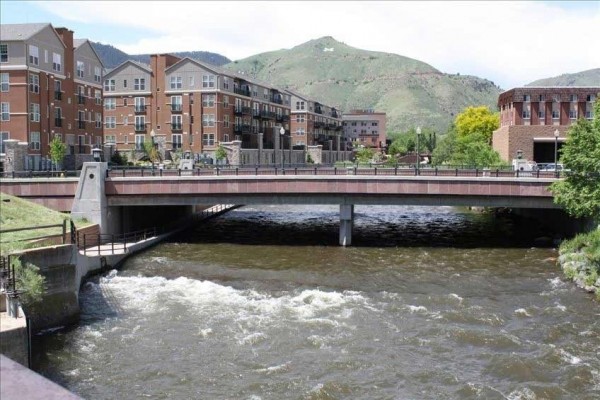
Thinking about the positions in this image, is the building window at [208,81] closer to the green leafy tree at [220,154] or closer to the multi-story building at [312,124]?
the green leafy tree at [220,154]

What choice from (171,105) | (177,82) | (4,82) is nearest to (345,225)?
(4,82)

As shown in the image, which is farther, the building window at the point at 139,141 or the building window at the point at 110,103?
the building window at the point at 110,103

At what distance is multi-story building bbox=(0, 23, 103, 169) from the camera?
58781mm

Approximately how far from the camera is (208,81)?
300ft

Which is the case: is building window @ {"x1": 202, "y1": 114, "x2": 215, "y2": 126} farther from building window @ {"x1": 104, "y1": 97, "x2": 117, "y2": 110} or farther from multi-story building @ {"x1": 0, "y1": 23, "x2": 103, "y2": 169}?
multi-story building @ {"x1": 0, "y1": 23, "x2": 103, "y2": 169}

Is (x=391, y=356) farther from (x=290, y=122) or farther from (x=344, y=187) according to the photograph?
(x=290, y=122)

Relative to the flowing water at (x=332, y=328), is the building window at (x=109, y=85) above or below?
above

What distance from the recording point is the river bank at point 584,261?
2969 centimetres

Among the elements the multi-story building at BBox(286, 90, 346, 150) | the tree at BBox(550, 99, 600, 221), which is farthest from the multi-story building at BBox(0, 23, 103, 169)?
the multi-story building at BBox(286, 90, 346, 150)

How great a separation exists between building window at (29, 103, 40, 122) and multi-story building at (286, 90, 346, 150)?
73.2m

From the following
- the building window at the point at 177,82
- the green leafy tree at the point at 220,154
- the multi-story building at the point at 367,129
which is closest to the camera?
the green leafy tree at the point at 220,154

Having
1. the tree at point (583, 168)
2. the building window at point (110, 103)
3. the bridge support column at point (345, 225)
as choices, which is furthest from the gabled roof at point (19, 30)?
the tree at point (583, 168)

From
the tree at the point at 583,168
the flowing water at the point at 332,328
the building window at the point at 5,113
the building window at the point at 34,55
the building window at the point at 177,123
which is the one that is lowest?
the flowing water at the point at 332,328

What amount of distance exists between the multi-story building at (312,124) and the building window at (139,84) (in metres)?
42.9
